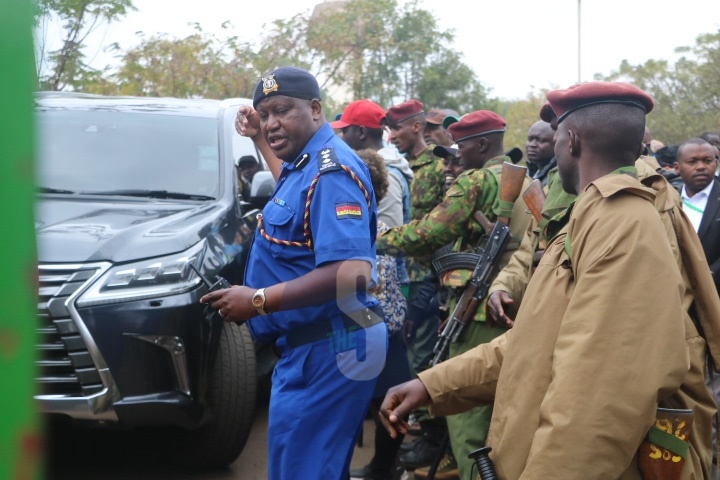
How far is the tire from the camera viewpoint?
4438 millimetres

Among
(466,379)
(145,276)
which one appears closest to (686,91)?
(145,276)

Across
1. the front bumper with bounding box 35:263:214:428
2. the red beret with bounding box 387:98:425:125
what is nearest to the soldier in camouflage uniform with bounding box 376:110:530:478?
the front bumper with bounding box 35:263:214:428

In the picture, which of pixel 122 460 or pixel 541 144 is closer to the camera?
pixel 122 460

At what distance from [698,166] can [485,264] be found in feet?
8.38

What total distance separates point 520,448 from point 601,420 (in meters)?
0.27

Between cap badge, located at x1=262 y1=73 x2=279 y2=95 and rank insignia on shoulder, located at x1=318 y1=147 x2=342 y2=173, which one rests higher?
cap badge, located at x1=262 y1=73 x2=279 y2=95

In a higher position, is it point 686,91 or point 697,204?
point 686,91

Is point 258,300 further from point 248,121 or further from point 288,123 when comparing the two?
point 248,121

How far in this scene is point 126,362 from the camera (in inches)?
157

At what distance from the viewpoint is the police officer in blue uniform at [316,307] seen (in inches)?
110

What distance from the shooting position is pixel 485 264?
420cm

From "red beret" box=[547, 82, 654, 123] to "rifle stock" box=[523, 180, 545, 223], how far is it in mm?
1608

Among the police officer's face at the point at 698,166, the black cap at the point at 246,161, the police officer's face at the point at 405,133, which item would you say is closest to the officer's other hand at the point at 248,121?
the black cap at the point at 246,161

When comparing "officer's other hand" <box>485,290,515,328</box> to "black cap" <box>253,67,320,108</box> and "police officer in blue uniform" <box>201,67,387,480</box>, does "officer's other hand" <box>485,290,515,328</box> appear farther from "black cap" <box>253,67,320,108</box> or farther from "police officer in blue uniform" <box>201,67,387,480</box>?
"black cap" <box>253,67,320,108</box>
